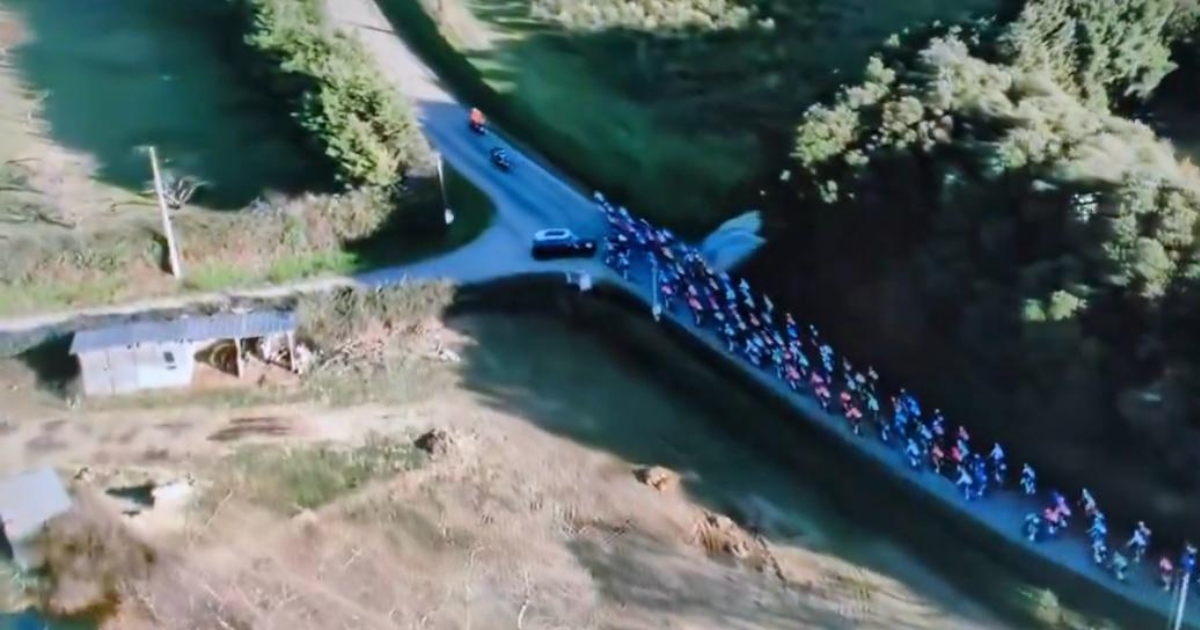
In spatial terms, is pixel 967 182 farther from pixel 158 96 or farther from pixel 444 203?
pixel 158 96

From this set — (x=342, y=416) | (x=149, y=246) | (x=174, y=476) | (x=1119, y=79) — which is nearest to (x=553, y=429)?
(x=342, y=416)

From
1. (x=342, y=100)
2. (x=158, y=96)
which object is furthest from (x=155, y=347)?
(x=158, y=96)

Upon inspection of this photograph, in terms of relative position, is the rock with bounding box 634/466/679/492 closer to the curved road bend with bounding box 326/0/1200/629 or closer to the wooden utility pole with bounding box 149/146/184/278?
the curved road bend with bounding box 326/0/1200/629

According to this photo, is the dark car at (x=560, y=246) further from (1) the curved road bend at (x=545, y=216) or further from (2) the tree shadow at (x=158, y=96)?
(2) the tree shadow at (x=158, y=96)

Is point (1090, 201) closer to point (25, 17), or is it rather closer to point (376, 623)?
point (376, 623)

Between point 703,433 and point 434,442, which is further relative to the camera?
point 703,433

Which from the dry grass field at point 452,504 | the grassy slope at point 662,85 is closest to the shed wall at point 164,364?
the dry grass field at point 452,504

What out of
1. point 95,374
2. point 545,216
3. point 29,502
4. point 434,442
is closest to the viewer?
point 29,502

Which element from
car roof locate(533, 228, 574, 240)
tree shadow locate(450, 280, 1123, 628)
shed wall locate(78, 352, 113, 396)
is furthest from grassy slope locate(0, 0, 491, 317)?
tree shadow locate(450, 280, 1123, 628)
